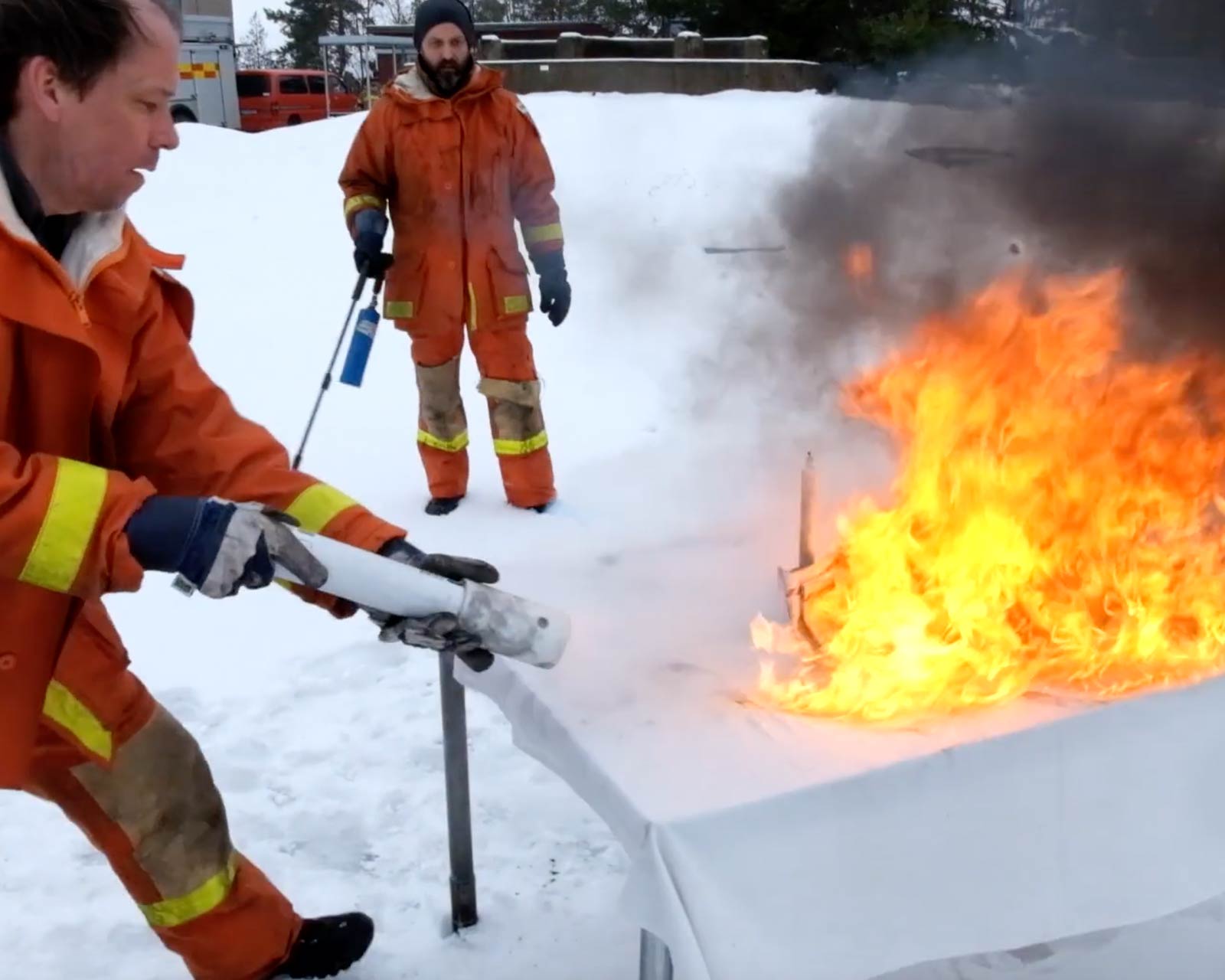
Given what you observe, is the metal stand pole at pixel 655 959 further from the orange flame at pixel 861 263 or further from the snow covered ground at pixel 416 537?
the orange flame at pixel 861 263

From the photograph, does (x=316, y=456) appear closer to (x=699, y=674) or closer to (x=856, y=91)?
(x=856, y=91)

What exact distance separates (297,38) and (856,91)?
4073 centimetres

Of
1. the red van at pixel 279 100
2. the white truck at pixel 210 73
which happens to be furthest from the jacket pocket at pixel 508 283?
the red van at pixel 279 100

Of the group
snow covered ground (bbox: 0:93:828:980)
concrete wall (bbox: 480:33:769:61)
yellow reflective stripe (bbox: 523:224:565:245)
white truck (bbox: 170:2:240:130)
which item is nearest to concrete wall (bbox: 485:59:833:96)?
concrete wall (bbox: 480:33:769:61)

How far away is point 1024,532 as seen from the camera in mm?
2371

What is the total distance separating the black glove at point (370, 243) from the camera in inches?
207

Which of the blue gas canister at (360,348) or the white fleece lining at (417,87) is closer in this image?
the blue gas canister at (360,348)

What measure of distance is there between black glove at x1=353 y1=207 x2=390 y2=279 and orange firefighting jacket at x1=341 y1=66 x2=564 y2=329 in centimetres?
6

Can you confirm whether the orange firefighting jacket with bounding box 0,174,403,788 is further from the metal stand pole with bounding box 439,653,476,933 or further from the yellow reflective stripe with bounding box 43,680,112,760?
the metal stand pole with bounding box 439,653,476,933

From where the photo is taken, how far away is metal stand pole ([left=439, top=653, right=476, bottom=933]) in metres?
2.67

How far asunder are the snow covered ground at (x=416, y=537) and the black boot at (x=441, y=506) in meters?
0.07

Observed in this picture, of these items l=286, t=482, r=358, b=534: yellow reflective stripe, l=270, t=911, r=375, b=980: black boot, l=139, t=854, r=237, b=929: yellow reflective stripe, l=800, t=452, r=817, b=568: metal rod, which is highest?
l=286, t=482, r=358, b=534: yellow reflective stripe

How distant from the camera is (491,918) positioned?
2926 millimetres

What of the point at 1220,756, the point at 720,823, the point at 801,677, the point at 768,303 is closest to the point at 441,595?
the point at 720,823
